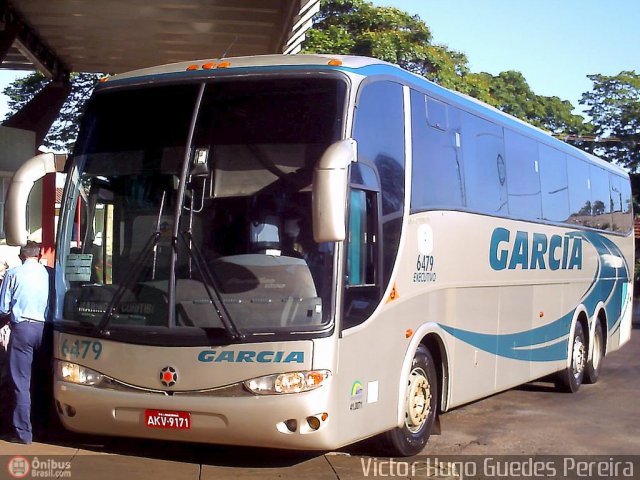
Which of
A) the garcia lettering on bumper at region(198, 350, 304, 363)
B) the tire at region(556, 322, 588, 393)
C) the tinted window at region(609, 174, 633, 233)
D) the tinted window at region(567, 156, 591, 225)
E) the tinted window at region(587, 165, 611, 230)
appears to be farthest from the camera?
the tinted window at region(609, 174, 633, 233)

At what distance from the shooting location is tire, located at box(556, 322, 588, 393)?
13109 mm

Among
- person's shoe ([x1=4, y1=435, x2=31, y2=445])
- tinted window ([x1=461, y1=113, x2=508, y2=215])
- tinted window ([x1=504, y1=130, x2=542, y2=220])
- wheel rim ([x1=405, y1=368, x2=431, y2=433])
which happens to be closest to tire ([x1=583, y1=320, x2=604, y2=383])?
tinted window ([x1=504, y1=130, x2=542, y2=220])

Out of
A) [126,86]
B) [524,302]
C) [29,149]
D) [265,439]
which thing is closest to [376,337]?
[265,439]

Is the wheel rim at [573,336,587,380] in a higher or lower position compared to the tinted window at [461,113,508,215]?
lower

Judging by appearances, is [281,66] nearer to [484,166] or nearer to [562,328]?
[484,166]

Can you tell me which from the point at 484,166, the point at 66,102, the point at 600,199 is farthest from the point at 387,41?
the point at 484,166

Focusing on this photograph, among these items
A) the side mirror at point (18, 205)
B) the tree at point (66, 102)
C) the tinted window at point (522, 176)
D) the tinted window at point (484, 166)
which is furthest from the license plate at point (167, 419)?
the tree at point (66, 102)

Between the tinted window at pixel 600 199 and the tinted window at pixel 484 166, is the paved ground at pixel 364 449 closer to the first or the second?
the tinted window at pixel 484 166

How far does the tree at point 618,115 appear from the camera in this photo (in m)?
42.3

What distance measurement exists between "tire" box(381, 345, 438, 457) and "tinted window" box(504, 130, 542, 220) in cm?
302

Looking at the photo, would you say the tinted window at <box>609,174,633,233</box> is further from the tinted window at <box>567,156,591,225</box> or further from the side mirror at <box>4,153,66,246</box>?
the side mirror at <box>4,153,66,246</box>

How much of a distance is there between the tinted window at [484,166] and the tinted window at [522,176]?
0.79 feet

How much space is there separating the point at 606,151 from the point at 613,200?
2892 centimetres

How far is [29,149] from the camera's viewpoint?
16.9 metres
